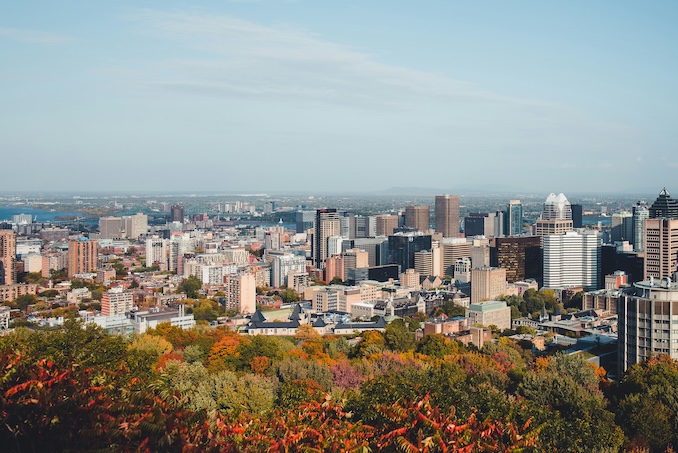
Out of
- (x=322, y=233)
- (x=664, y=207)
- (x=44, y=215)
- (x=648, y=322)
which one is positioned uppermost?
(x=664, y=207)

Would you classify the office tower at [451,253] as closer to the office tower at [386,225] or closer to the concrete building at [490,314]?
the office tower at [386,225]

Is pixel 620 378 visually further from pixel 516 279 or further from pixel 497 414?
pixel 516 279

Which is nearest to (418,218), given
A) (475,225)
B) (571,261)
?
(475,225)

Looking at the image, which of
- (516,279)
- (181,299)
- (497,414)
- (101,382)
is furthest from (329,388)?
(516,279)

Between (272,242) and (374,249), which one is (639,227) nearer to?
(374,249)

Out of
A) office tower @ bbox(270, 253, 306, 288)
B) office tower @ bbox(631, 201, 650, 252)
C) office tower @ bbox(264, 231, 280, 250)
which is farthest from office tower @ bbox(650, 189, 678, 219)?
office tower @ bbox(264, 231, 280, 250)

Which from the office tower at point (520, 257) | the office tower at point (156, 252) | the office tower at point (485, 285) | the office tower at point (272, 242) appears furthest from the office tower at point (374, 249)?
the office tower at point (485, 285)

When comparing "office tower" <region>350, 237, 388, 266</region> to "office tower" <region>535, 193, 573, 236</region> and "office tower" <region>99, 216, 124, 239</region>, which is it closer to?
"office tower" <region>535, 193, 573, 236</region>
